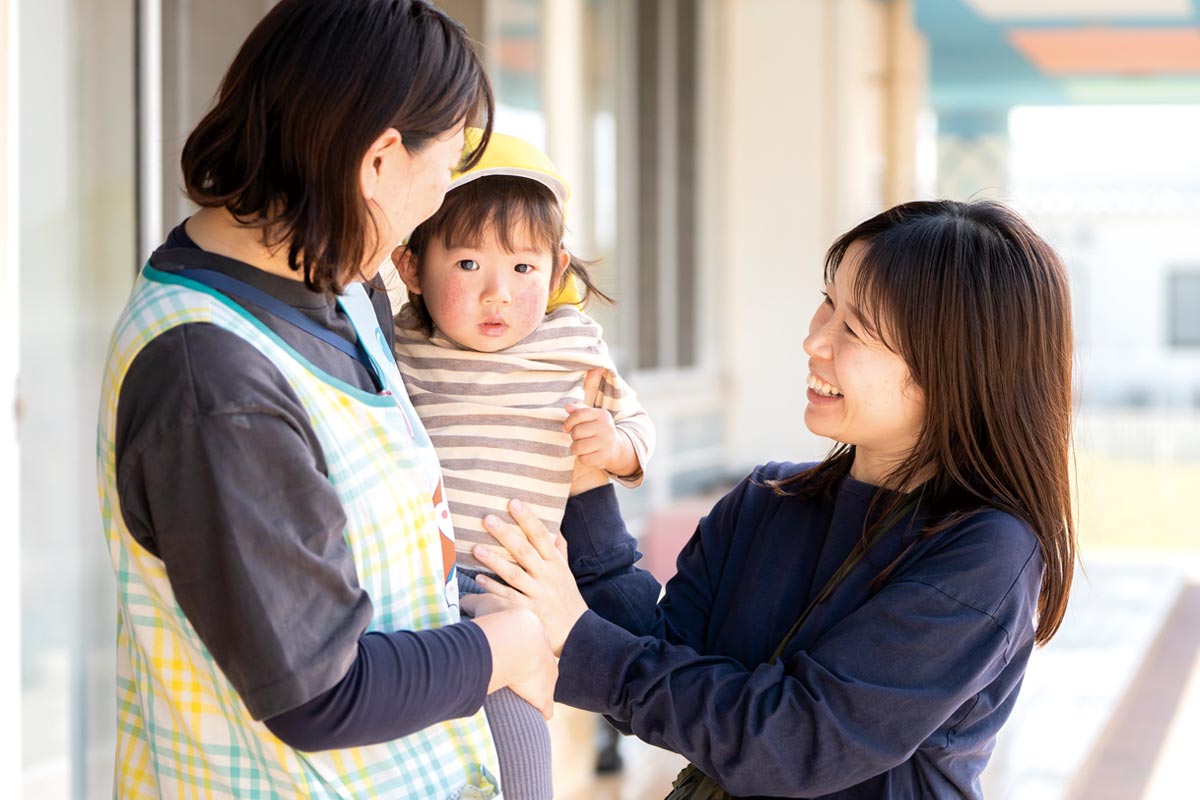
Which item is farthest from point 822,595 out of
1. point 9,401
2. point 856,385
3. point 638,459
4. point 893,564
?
point 9,401

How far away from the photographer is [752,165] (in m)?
7.31

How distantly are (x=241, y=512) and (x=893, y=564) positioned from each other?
0.63m

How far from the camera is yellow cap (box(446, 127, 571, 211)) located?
4.67 ft

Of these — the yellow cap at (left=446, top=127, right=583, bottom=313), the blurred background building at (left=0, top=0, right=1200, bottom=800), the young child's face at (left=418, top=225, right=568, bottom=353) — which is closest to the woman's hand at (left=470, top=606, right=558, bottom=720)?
the young child's face at (left=418, top=225, right=568, bottom=353)

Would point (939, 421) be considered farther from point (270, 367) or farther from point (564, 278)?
point (270, 367)

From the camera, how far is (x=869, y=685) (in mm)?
1185

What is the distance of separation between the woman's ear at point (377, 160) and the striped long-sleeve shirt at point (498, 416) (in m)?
0.44

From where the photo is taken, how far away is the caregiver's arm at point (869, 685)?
119cm

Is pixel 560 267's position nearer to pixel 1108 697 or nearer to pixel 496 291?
pixel 496 291

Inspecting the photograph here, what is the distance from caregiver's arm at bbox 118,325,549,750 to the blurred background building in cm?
88

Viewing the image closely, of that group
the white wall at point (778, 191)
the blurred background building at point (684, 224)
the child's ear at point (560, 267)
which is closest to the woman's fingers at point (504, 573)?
the child's ear at point (560, 267)

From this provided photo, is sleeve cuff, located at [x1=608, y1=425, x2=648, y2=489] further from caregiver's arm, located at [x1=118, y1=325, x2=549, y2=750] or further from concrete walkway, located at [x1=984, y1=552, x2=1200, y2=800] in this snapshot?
concrete walkway, located at [x1=984, y1=552, x2=1200, y2=800]

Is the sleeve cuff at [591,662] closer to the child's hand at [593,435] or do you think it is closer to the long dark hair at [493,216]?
the child's hand at [593,435]

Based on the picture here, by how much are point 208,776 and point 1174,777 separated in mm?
3991
